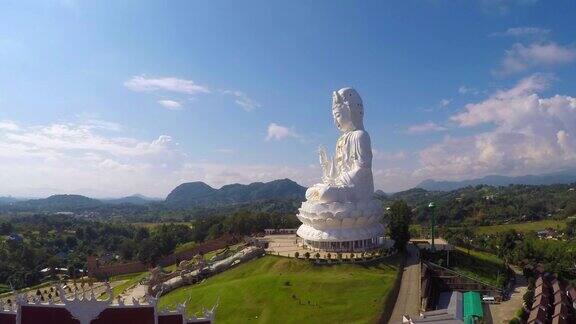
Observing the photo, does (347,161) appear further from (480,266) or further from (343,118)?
(480,266)

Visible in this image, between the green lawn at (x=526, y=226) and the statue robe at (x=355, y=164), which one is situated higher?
the statue robe at (x=355, y=164)

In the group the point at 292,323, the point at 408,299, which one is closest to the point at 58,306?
the point at 292,323

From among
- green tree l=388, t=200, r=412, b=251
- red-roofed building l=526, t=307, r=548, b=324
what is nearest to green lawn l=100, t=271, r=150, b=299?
green tree l=388, t=200, r=412, b=251

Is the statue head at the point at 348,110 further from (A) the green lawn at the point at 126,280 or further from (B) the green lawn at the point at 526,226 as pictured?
(B) the green lawn at the point at 526,226

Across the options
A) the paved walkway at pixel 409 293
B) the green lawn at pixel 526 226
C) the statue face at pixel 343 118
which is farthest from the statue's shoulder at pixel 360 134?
the green lawn at pixel 526 226

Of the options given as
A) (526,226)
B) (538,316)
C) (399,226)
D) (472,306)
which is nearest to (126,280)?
(399,226)

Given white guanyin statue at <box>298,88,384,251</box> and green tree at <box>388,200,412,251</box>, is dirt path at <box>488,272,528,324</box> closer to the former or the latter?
green tree at <box>388,200,412,251</box>

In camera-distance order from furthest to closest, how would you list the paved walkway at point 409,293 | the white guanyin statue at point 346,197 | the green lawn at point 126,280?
the white guanyin statue at point 346,197 → the green lawn at point 126,280 → the paved walkway at point 409,293

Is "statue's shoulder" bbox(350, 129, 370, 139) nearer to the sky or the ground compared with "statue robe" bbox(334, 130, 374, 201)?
nearer to the sky
